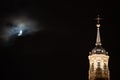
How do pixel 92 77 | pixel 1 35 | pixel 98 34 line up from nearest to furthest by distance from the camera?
pixel 1 35 < pixel 92 77 < pixel 98 34

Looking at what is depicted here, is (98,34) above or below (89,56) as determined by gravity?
above

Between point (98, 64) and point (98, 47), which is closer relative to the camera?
point (98, 64)

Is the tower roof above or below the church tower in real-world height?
above

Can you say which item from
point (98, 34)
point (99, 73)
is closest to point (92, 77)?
point (99, 73)

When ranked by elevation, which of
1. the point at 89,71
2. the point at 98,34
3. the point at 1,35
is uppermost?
the point at 98,34

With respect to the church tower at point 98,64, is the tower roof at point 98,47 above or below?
above

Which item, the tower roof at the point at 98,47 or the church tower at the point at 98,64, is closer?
the church tower at the point at 98,64

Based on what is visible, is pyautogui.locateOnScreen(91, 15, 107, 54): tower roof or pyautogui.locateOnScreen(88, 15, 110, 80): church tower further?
pyautogui.locateOnScreen(91, 15, 107, 54): tower roof

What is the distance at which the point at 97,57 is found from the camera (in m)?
77.4

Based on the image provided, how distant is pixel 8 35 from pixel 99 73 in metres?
35.0

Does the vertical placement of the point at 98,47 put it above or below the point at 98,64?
above

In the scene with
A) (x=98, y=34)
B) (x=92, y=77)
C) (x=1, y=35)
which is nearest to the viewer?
(x=1, y=35)

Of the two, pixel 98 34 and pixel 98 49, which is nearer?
pixel 98 49

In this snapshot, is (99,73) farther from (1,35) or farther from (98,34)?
(1,35)
